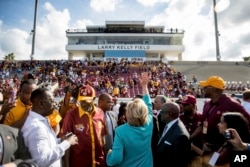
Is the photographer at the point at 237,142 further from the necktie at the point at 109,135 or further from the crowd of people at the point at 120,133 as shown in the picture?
the necktie at the point at 109,135

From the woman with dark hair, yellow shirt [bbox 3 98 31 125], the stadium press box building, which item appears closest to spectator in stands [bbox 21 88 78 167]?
yellow shirt [bbox 3 98 31 125]

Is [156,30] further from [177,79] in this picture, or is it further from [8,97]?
[8,97]

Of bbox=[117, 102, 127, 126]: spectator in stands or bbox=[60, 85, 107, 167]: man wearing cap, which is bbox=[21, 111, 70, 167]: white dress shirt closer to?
bbox=[60, 85, 107, 167]: man wearing cap

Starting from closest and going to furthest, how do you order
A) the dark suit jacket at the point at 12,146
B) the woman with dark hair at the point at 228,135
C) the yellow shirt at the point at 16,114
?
the dark suit jacket at the point at 12,146 → the woman with dark hair at the point at 228,135 → the yellow shirt at the point at 16,114

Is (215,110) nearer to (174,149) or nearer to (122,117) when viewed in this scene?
(174,149)

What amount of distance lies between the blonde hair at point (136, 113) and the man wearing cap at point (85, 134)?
68 cm

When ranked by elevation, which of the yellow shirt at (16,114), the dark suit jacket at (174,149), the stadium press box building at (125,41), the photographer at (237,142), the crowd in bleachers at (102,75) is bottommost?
the dark suit jacket at (174,149)

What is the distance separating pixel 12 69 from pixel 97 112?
98.8 ft

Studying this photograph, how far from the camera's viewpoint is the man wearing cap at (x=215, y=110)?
3.44 m

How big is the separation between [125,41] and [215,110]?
48.7 m

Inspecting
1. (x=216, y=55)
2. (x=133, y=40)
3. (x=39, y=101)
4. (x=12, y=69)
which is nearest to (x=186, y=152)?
(x=39, y=101)

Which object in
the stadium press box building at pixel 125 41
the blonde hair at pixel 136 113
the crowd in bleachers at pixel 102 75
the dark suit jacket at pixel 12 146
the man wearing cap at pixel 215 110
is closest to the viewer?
the dark suit jacket at pixel 12 146

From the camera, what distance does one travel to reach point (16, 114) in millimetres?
3150

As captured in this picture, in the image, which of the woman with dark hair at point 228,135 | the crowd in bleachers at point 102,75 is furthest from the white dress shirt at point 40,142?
the crowd in bleachers at point 102,75
